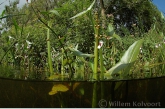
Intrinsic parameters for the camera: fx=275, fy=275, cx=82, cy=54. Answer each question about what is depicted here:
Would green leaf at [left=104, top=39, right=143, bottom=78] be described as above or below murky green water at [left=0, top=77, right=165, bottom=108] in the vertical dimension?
above

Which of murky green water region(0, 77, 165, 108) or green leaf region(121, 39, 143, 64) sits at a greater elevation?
green leaf region(121, 39, 143, 64)

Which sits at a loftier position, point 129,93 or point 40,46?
point 40,46

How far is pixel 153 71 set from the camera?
0.47 metres

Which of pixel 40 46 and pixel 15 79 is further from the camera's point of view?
pixel 40 46

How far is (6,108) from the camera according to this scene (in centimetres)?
41

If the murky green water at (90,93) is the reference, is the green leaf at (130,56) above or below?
above

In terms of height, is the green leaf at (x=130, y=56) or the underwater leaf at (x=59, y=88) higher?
the green leaf at (x=130, y=56)

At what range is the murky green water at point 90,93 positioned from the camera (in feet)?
1.25

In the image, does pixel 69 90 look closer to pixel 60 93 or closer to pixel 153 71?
pixel 60 93

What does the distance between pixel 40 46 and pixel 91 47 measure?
0.52m

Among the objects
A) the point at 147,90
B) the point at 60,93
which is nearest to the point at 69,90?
the point at 60,93

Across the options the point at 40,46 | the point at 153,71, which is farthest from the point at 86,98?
the point at 40,46

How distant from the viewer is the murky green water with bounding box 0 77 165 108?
382 millimetres

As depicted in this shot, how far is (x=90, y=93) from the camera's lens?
388 millimetres
